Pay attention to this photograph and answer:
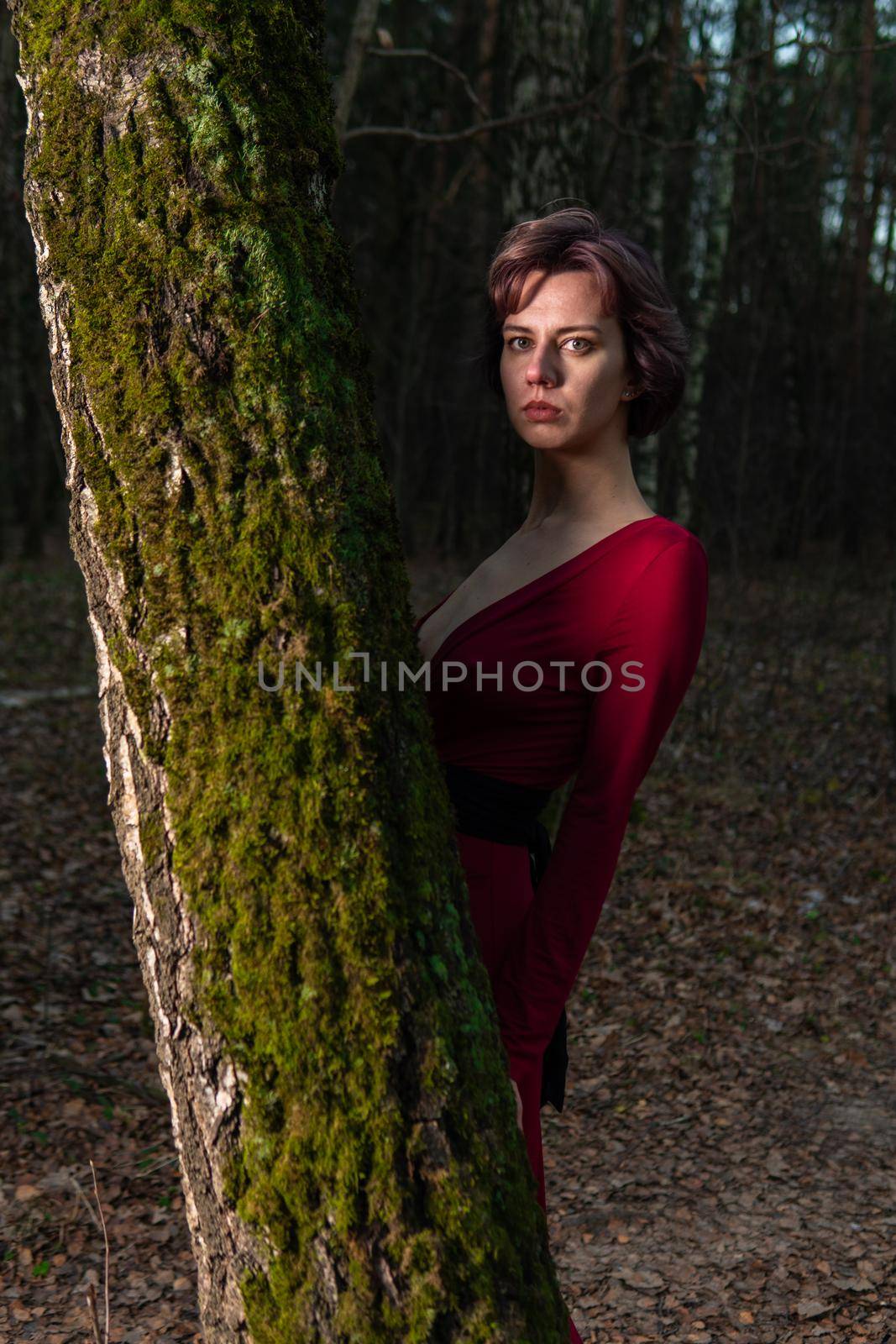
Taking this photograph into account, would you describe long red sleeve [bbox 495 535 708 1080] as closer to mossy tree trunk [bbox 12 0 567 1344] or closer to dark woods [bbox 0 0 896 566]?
mossy tree trunk [bbox 12 0 567 1344]

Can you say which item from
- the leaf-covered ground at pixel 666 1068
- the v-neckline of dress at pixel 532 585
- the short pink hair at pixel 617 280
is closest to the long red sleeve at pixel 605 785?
the v-neckline of dress at pixel 532 585

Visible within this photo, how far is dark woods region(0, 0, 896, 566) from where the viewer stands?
18.9 feet

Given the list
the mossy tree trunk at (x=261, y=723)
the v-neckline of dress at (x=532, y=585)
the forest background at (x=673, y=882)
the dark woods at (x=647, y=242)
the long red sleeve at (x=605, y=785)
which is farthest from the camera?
the dark woods at (x=647, y=242)

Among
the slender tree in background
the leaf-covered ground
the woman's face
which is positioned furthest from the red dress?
the slender tree in background

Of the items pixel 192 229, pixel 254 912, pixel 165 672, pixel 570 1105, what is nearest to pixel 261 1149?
pixel 254 912

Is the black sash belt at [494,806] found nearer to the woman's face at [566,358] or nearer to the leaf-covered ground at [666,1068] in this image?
the woman's face at [566,358]

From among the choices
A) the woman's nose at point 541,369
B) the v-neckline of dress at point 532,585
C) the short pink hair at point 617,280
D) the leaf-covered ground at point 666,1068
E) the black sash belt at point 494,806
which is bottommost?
the leaf-covered ground at point 666,1068

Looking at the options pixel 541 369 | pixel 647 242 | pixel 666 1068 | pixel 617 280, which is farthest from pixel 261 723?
pixel 647 242

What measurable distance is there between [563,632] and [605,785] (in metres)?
0.25

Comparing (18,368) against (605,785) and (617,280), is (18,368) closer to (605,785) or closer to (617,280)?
(617,280)

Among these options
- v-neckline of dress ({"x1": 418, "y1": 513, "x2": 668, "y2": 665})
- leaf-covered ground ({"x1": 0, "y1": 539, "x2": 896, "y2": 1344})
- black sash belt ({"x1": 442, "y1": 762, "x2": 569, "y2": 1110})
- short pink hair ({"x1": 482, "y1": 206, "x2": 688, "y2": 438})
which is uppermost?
short pink hair ({"x1": 482, "y1": 206, "x2": 688, "y2": 438})

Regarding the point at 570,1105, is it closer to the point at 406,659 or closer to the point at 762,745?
the point at 406,659

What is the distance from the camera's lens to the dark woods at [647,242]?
5770 millimetres

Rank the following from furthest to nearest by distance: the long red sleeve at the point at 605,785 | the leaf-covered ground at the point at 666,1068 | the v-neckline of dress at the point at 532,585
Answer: the leaf-covered ground at the point at 666,1068 → the v-neckline of dress at the point at 532,585 → the long red sleeve at the point at 605,785
